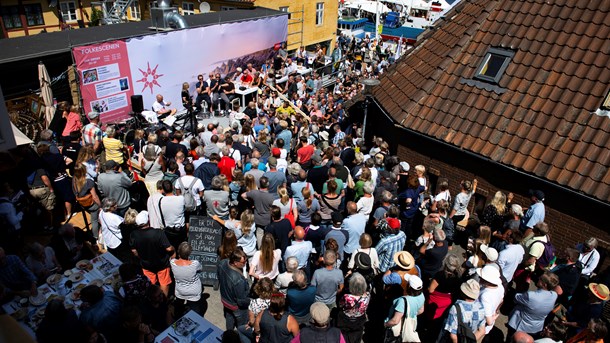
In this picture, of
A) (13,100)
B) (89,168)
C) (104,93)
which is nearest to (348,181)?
(89,168)

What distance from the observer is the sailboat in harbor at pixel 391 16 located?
4672 centimetres

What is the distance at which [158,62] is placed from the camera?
49.0 ft

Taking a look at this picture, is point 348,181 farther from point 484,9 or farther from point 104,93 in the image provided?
point 104,93

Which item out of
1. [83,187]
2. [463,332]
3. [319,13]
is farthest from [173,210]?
[319,13]

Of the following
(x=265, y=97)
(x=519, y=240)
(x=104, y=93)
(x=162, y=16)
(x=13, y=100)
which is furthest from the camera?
(x=265, y=97)

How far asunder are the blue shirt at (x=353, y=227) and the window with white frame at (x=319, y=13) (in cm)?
2596

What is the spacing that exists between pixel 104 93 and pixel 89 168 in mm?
5549

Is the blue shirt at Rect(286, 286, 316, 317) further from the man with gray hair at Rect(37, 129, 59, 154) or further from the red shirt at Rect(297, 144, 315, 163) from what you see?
the man with gray hair at Rect(37, 129, 59, 154)

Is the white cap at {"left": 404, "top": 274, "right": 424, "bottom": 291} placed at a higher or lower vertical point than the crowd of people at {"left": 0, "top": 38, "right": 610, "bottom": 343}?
higher

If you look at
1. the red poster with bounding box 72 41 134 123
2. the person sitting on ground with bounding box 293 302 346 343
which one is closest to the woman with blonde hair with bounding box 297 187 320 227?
the person sitting on ground with bounding box 293 302 346 343

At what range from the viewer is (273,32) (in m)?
21.1

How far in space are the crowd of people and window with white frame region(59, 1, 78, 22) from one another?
32412mm

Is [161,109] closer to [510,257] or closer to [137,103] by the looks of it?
[137,103]

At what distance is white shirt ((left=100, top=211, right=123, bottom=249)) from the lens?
7004 millimetres
